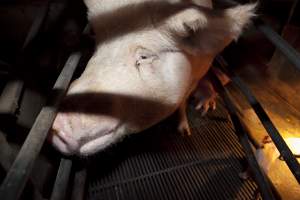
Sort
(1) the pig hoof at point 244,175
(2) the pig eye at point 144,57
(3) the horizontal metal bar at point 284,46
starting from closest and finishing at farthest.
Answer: (3) the horizontal metal bar at point 284,46 < (2) the pig eye at point 144,57 < (1) the pig hoof at point 244,175

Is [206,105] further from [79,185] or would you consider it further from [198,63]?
[79,185]

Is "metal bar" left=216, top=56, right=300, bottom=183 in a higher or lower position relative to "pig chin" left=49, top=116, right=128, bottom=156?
lower

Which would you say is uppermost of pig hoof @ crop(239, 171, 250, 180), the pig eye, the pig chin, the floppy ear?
the floppy ear

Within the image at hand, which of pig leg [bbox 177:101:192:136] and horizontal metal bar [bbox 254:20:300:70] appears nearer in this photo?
horizontal metal bar [bbox 254:20:300:70]

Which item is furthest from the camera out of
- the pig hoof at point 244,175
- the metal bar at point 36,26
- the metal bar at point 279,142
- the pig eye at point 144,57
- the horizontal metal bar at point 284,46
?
the pig hoof at point 244,175

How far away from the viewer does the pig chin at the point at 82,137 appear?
1933mm

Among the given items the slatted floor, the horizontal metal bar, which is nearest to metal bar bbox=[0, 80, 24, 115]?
the slatted floor

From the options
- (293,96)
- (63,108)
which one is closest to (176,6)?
(63,108)

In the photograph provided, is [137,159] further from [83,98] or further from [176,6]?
[176,6]

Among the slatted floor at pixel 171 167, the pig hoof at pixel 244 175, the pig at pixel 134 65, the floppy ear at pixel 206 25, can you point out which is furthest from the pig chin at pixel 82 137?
the pig hoof at pixel 244 175

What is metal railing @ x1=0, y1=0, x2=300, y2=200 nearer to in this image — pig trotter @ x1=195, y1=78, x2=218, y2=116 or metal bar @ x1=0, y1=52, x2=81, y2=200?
metal bar @ x1=0, y1=52, x2=81, y2=200

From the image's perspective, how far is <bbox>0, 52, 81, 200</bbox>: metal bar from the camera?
1.05m

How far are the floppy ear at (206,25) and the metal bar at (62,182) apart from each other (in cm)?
122

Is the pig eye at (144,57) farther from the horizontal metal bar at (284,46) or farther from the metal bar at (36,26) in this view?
→ the metal bar at (36,26)
